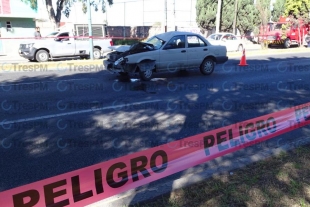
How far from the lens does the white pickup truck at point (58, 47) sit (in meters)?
14.7

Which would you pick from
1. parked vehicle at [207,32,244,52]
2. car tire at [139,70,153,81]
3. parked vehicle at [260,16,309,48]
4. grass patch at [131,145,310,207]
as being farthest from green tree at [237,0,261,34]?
grass patch at [131,145,310,207]

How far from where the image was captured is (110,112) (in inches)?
236

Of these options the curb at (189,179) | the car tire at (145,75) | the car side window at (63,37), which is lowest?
the curb at (189,179)

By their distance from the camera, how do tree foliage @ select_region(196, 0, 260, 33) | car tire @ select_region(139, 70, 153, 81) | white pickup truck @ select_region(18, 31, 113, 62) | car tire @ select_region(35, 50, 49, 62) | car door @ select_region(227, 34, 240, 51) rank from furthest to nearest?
tree foliage @ select_region(196, 0, 260, 33), car door @ select_region(227, 34, 240, 51), car tire @ select_region(35, 50, 49, 62), white pickup truck @ select_region(18, 31, 113, 62), car tire @ select_region(139, 70, 153, 81)

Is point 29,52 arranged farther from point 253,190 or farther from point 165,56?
point 253,190

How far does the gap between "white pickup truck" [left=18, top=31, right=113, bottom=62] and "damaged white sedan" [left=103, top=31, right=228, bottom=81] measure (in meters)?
6.31

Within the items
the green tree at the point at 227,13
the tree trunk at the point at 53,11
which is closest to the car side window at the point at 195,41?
the tree trunk at the point at 53,11

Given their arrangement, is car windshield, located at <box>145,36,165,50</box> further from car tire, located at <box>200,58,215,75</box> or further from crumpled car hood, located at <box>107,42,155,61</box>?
car tire, located at <box>200,58,215,75</box>

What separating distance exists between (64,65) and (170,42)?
5.97 meters

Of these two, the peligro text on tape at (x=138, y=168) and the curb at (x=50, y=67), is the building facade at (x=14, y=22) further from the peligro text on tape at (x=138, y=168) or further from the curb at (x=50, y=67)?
the peligro text on tape at (x=138, y=168)

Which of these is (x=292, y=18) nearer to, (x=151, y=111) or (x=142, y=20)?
(x=142, y=20)

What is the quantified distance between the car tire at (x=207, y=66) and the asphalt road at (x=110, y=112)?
538mm

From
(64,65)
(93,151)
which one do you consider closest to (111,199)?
(93,151)

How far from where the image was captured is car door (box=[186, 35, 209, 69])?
1042cm
